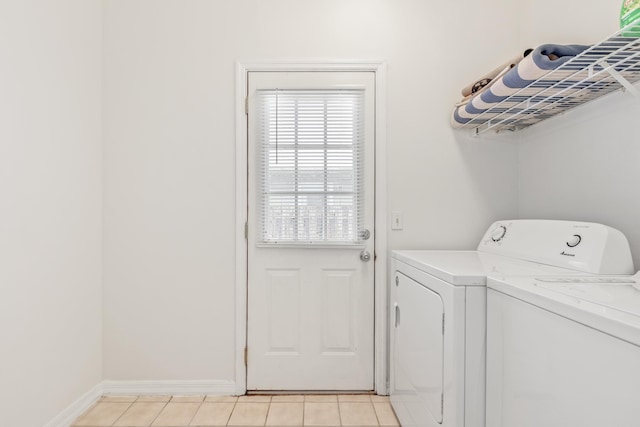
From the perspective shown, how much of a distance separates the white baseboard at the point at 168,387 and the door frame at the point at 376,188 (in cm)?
10

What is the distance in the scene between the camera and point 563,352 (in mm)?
838

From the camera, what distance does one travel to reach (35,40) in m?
1.63

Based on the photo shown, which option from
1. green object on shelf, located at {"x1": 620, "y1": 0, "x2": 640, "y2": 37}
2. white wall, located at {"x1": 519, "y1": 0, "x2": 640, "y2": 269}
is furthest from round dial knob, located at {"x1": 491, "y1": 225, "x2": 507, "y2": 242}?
green object on shelf, located at {"x1": 620, "y1": 0, "x2": 640, "y2": 37}

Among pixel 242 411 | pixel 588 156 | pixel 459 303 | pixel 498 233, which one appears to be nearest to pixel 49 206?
pixel 242 411

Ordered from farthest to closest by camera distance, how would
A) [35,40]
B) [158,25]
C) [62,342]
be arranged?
1. [158,25]
2. [62,342]
3. [35,40]

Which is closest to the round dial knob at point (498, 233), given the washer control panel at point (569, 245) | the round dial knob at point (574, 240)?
the washer control panel at point (569, 245)

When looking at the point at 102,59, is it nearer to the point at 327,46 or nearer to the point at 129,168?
the point at 129,168

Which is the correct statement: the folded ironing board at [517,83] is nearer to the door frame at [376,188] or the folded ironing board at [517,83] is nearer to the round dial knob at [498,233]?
the door frame at [376,188]

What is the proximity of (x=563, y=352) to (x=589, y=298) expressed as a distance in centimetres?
15

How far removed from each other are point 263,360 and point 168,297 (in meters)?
0.69

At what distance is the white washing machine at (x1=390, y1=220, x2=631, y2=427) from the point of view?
46.4 inches

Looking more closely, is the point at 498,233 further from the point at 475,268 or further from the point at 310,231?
the point at 310,231

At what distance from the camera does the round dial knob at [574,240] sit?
4.38 ft

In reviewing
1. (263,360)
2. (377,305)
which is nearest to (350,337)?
(377,305)
